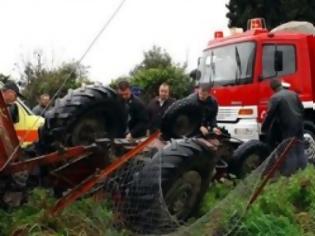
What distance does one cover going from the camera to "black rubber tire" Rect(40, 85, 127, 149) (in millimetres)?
6258

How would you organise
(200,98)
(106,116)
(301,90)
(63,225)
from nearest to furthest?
(63,225) < (106,116) < (200,98) < (301,90)

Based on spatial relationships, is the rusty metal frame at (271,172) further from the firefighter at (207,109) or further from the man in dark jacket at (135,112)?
the man in dark jacket at (135,112)

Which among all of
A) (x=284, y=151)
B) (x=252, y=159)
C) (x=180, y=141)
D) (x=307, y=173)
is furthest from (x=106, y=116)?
(x=252, y=159)

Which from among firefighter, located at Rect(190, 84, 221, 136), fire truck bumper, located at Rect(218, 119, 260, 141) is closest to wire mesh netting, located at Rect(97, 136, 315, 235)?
A: firefighter, located at Rect(190, 84, 221, 136)

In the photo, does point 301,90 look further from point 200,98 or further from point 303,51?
point 200,98

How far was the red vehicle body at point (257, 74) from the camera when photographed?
1448cm

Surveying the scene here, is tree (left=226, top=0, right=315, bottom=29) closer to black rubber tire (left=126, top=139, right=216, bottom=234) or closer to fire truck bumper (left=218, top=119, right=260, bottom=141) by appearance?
fire truck bumper (left=218, top=119, right=260, bottom=141)

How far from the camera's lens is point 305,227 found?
623cm

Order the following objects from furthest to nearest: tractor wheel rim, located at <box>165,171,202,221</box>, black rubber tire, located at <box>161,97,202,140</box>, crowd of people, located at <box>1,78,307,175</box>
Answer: crowd of people, located at <box>1,78,307,175</box> < black rubber tire, located at <box>161,97,202,140</box> < tractor wheel rim, located at <box>165,171,202,221</box>

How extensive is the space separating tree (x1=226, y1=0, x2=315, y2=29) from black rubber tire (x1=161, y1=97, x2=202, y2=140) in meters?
25.1

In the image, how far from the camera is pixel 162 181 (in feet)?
19.8

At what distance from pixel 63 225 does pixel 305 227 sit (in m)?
2.11

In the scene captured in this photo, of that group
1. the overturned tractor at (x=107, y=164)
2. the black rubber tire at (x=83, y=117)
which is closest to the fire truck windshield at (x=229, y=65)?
the overturned tractor at (x=107, y=164)

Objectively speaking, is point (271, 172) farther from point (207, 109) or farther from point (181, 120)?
point (207, 109)
